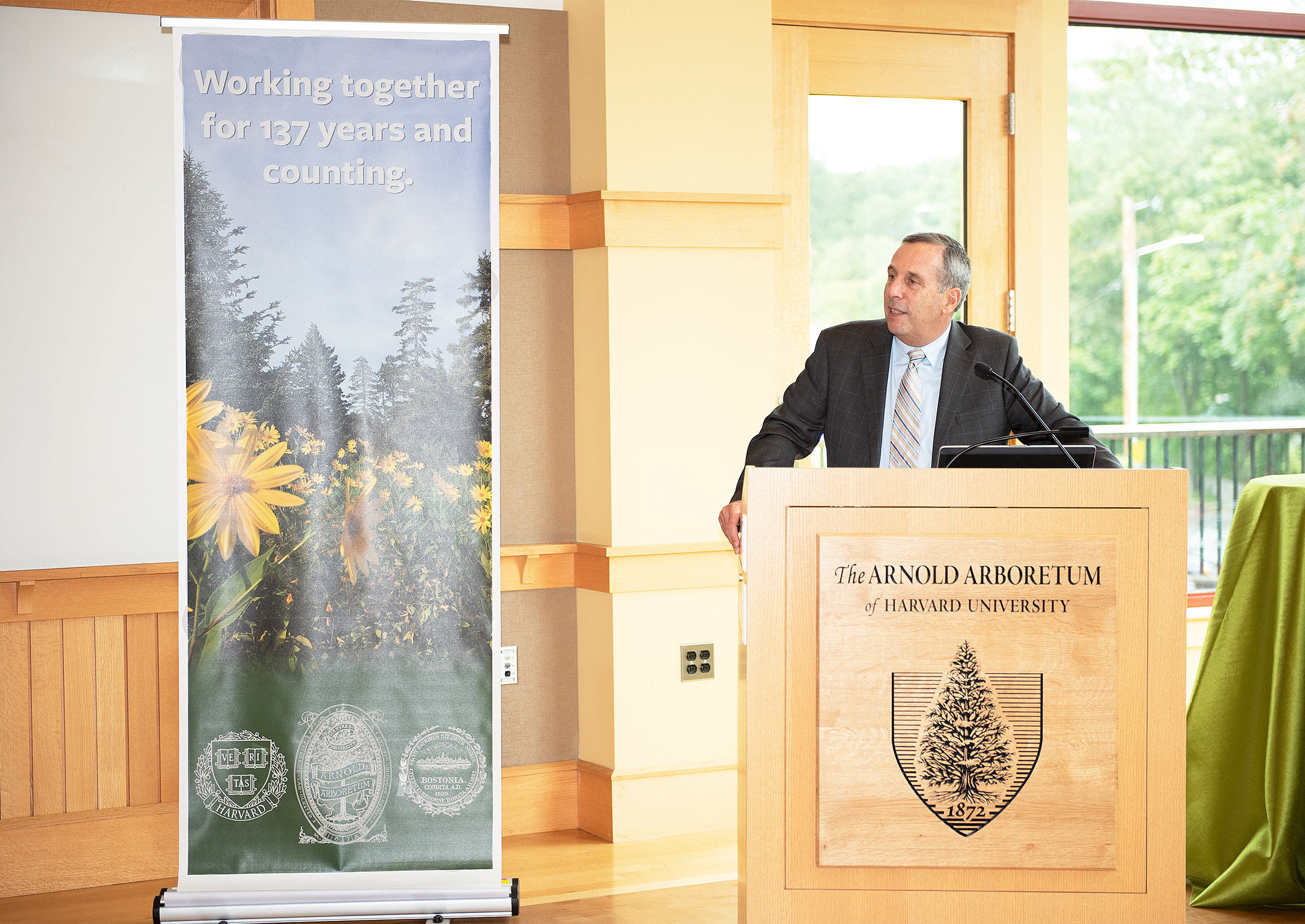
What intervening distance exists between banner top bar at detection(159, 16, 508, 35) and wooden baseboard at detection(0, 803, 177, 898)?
2.09 m

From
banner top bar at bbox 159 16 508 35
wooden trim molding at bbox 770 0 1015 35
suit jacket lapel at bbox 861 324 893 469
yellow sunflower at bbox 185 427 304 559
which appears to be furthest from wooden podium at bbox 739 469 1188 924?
wooden trim molding at bbox 770 0 1015 35

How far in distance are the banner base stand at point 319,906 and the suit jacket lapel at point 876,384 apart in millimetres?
1335

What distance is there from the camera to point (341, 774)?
8.89ft

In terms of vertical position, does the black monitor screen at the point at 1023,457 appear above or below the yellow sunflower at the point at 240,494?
above

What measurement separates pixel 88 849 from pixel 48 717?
38 cm

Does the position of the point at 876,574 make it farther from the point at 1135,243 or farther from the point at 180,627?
the point at 1135,243

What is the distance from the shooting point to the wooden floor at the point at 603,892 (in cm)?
293

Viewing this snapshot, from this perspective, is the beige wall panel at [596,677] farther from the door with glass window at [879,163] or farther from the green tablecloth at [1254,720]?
the green tablecloth at [1254,720]

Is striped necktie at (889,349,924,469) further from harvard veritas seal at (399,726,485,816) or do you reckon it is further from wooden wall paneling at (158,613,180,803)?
wooden wall paneling at (158,613,180,803)

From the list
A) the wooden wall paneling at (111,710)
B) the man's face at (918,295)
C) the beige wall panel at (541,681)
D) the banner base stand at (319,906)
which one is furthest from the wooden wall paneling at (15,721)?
the man's face at (918,295)

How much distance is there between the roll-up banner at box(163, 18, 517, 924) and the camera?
2.68m

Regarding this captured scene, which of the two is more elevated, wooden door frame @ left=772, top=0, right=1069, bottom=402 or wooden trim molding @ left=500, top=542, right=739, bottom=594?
wooden door frame @ left=772, top=0, right=1069, bottom=402

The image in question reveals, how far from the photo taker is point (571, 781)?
12.1ft

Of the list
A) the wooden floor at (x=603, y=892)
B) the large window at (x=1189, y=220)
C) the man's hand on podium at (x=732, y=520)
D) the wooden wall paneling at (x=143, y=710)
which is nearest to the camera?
the man's hand on podium at (x=732, y=520)
